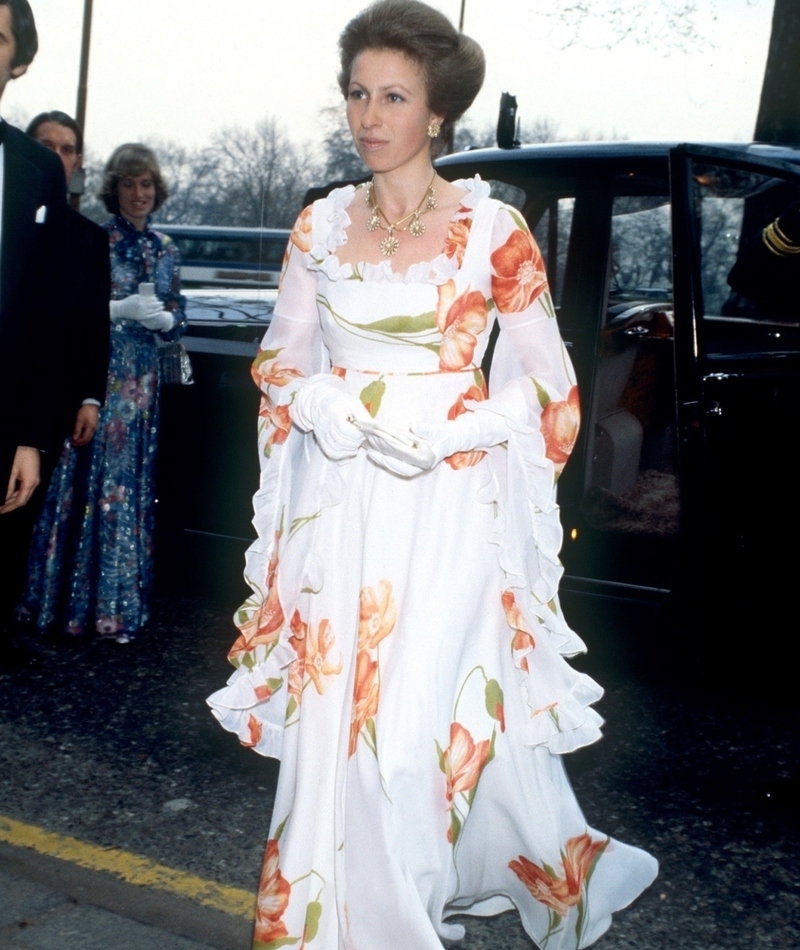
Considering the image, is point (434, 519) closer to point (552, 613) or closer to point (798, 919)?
point (552, 613)

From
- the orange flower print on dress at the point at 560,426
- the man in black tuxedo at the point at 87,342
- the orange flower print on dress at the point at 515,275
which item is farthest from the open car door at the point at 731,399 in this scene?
the man in black tuxedo at the point at 87,342

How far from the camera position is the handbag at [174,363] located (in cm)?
521

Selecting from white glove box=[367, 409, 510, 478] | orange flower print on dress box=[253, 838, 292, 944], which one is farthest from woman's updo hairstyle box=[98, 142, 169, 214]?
orange flower print on dress box=[253, 838, 292, 944]

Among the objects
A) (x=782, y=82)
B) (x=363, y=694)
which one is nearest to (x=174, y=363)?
(x=363, y=694)

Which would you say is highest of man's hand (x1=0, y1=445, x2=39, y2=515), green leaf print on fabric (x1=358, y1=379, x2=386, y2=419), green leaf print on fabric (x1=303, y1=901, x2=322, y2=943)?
green leaf print on fabric (x1=358, y1=379, x2=386, y2=419)

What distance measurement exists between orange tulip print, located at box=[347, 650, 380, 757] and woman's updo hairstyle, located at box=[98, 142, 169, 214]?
3206 mm

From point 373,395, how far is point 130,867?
1.34 meters

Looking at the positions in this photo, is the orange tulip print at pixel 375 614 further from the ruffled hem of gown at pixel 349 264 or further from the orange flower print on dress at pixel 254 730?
the ruffled hem of gown at pixel 349 264

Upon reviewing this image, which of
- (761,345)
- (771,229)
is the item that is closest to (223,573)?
(761,345)

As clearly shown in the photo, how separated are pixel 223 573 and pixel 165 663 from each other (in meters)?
1.14

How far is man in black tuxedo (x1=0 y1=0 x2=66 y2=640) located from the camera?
3102mm

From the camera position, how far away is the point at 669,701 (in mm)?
4523

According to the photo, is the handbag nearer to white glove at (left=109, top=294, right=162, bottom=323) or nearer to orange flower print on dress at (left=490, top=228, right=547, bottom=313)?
white glove at (left=109, top=294, right=162, bottom=323)

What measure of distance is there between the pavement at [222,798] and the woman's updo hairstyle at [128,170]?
1716 millimetres
